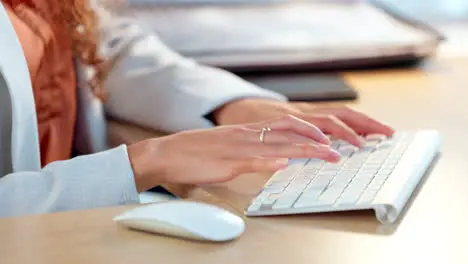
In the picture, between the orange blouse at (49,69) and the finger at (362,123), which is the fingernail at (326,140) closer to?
the finger at (362,123)

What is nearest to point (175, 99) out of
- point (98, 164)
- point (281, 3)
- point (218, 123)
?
point (218, 123)

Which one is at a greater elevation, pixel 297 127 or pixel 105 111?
pixel 297 127

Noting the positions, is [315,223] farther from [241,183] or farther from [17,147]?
[17,147]

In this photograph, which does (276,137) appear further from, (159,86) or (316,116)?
(159,86)

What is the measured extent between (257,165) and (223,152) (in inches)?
1.5

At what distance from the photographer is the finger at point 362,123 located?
0.93 m

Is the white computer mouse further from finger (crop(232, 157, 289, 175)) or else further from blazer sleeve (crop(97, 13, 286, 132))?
blazer sleeve (crop(97, 13, 286, 132))

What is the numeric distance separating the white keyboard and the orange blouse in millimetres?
373

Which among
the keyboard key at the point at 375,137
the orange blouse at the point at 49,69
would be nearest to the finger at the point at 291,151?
the keyboard key at the point at 375,137

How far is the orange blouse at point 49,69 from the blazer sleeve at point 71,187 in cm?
25

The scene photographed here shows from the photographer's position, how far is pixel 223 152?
80 centimetres

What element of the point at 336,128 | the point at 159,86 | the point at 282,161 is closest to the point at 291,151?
the point at 282,161

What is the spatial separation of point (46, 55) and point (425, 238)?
0.59 m

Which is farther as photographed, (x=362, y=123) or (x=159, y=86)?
(x=159, y=86)
